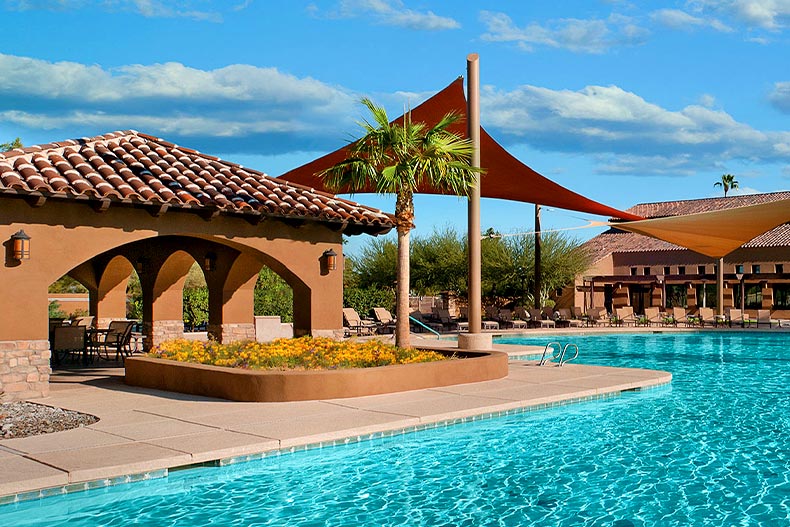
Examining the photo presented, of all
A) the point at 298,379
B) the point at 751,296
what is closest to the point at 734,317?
the point at 751,296

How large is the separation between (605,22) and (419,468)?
1082 cm

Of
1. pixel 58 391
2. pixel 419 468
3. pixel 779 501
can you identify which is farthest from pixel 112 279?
pixel 779 501

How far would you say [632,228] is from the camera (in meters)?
18.6

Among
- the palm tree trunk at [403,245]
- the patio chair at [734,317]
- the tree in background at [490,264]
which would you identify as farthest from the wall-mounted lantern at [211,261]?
the patio chair at [734,317]

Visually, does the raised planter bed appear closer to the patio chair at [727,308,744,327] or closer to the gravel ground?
the gravel ground

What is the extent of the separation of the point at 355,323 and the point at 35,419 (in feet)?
49.3

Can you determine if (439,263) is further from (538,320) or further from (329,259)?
(329,259)

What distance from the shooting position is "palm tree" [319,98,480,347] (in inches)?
497

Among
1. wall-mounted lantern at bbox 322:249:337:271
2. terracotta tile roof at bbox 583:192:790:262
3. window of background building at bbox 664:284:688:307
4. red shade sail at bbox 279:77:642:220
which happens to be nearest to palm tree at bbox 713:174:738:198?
terracotta tile roof at bbox 583:192:790:262

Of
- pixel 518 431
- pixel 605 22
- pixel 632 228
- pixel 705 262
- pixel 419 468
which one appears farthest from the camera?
pixel 705 262

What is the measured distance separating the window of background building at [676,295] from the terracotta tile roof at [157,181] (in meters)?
32.2

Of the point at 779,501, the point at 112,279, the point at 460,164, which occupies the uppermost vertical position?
the point at 460,164

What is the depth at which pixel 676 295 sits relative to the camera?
43.9m

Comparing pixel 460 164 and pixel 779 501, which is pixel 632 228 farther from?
pixel 779 501
